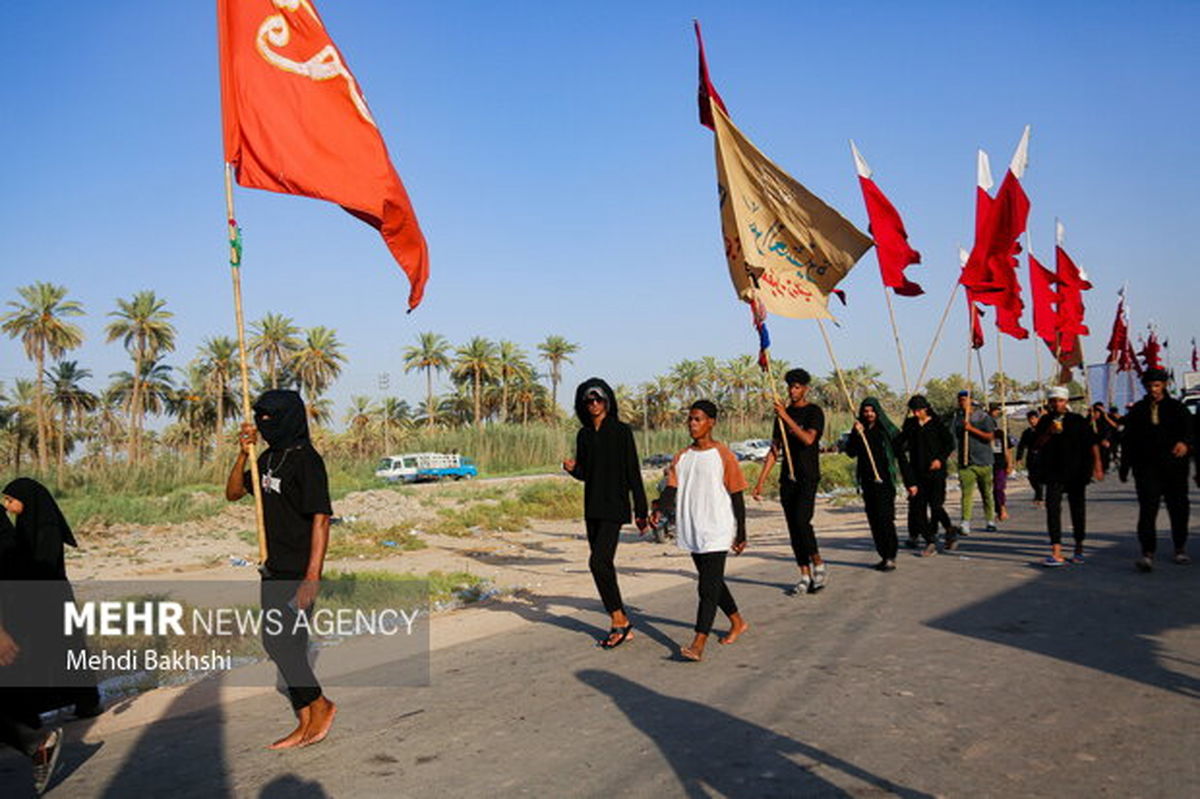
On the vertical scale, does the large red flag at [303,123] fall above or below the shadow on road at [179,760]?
above

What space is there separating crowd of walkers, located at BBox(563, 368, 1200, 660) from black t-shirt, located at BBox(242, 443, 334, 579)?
227 centimetres

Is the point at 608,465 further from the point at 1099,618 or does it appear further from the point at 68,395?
the point at 68,395

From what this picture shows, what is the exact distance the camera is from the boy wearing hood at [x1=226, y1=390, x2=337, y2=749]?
4.41 m

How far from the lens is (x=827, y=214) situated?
29.3 feet

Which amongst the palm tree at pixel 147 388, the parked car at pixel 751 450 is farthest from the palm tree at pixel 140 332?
the parked car at pixel 751 450

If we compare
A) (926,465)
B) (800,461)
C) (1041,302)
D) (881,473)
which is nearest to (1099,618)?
(800,461)

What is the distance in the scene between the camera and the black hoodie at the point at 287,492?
448cm

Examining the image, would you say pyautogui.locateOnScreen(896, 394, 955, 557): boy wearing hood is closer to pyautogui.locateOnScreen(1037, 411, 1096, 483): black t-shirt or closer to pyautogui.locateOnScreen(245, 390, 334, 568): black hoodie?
pyautogui.locateOnScreen(1037, 411, 1096, 483): black t-shirt

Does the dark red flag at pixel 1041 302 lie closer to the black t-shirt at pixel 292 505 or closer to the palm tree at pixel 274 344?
the black t-shirt at pixel 292 505

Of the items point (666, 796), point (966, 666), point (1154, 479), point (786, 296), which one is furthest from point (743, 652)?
point (1154, 479)

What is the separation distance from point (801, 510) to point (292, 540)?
198 inches

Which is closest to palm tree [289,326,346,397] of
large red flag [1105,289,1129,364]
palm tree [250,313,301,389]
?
palm tree [250,313,301,389]

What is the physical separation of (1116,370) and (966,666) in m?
24.2

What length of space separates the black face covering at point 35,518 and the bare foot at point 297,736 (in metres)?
2.11
